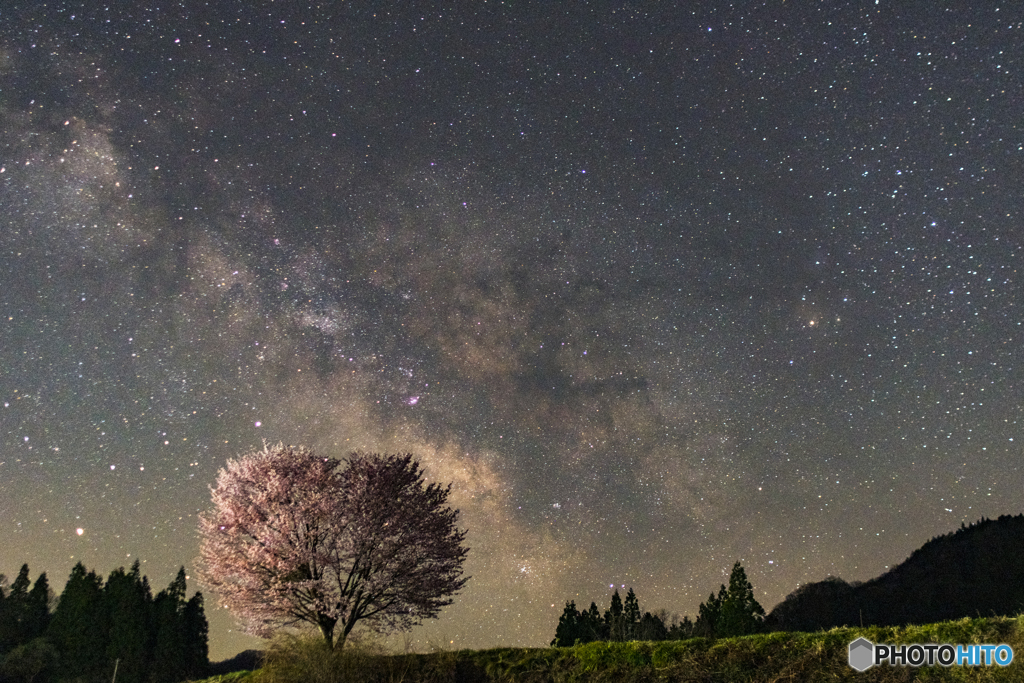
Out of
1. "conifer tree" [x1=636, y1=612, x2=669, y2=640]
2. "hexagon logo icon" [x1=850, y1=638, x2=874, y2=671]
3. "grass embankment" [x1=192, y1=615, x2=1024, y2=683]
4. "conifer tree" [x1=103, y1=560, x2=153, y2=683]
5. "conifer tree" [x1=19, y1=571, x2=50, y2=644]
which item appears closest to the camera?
"grass embankment" [x1=192, y1=615, x2=1024, y2=683]

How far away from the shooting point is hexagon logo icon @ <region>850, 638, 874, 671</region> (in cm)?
1329

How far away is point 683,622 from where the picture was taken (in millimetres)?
60969

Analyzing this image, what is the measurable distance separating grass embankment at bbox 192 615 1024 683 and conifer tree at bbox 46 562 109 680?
157ft

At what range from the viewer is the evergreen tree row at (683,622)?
5281 cm

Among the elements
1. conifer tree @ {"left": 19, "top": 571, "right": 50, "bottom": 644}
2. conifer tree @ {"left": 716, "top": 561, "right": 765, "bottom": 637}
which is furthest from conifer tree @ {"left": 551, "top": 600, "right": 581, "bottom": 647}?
conifer tree @ {"left": 19, "top": 571, "right": 50, "bottom": 644}

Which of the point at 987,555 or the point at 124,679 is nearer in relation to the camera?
the point at 124,679

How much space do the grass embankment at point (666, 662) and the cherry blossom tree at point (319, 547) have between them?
332cm

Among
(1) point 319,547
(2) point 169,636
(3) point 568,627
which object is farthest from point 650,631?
(2) point 169,636

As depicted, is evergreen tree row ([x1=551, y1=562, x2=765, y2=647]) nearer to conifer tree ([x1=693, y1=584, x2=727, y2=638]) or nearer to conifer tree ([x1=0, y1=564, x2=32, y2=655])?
conifer tree ([x1=693, y1=584, x2=727, y2=638])

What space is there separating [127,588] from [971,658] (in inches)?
2691

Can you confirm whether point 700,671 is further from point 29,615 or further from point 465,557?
point 29,615

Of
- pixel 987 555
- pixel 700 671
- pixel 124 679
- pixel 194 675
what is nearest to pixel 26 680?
pixel 124 679

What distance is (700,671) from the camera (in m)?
14.8

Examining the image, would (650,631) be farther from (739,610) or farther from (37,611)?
(37,611)
